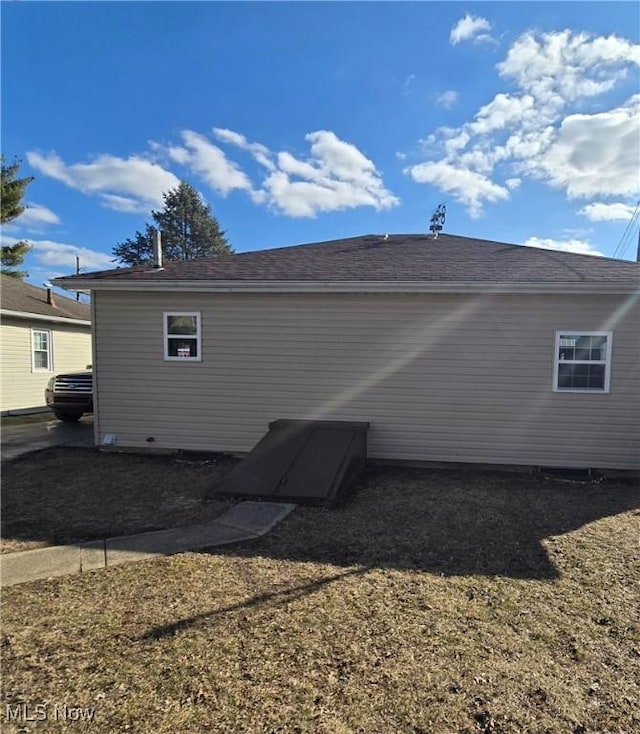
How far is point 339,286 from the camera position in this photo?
7.47 m

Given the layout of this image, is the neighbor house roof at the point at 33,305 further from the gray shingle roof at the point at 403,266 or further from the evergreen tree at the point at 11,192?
the gray shingle roof at the point at 403,266

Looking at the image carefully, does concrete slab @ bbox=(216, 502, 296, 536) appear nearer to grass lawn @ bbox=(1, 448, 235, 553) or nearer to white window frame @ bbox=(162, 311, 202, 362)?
grass lawn @ bbox=(1, 448, 235, 553)

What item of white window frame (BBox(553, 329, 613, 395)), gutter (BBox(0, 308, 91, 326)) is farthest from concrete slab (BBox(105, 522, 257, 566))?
gutter (BBox(0, 308, 91, 326))

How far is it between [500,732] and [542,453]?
6.06 metres

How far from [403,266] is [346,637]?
658 centimetres

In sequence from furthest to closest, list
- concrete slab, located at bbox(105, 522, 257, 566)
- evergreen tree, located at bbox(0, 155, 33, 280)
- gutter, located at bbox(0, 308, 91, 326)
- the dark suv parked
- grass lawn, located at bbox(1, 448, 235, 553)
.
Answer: evergreen tree, located at bbox(0, 155, 33, 280) → gutter, located at bbox(0, 308, 91, 326) → the dark suv parked → grass lawn, located at bbox(1, 448, 235, 553) → concrete slab, located at bbox(105, 522, 257, 566)

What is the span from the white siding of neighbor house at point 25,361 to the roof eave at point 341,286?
745cm

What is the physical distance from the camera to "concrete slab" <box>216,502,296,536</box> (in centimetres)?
475

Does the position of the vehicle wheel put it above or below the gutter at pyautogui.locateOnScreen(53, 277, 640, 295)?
below

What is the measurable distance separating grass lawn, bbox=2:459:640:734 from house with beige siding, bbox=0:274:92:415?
1284cm

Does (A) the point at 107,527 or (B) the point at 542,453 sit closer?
(A) the point at 107,527

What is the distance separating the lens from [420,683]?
2.40m

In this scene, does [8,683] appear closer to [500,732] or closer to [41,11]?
[500,732]

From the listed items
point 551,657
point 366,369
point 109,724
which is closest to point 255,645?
point 109,724
